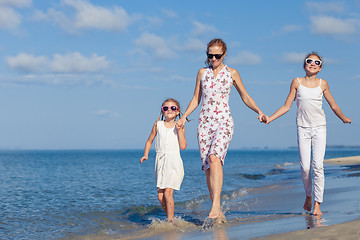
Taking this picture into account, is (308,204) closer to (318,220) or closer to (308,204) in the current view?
(308,204)

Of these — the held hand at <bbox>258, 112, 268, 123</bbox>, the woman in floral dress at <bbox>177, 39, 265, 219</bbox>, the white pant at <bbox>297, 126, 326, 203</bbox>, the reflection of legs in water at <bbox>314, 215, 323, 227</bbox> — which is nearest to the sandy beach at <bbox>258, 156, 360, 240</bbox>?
the reflection of legs in water at <bbox>314, 215, 323, 227</bbox>

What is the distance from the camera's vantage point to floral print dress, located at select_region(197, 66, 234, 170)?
19.1 ft

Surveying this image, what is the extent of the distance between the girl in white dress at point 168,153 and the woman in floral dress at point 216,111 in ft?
2.08

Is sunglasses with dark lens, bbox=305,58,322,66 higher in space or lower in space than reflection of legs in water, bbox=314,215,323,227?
higher

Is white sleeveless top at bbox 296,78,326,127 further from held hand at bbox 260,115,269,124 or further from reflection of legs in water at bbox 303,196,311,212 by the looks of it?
reflection of legs in water at bbox 303,196,311,212

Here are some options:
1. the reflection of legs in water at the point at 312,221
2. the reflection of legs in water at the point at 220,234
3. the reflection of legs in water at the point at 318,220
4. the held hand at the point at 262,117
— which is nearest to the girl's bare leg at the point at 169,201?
the reflection of legs in water at the point at 220,234

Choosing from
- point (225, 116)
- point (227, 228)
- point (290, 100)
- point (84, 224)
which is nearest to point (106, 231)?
point (84, 224)

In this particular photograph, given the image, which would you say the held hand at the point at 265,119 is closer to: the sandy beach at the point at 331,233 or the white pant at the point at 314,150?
the white pant at the point at 314,150

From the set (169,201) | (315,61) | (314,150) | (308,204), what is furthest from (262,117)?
(169,201)

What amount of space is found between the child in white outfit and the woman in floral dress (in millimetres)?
624

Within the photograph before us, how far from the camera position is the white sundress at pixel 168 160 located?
6.63 metres

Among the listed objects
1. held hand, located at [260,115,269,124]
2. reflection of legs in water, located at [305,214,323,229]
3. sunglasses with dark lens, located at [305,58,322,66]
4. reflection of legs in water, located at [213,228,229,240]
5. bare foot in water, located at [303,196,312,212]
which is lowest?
reflection of legs in water, located at [213,228,229,240]

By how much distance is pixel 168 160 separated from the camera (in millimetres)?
6668

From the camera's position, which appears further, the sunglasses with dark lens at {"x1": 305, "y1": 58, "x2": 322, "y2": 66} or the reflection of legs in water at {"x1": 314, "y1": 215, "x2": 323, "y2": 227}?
the sunglasses with dark lens at {"x1": 305, "y1": 58, "x2": 322, "y2": 66}
